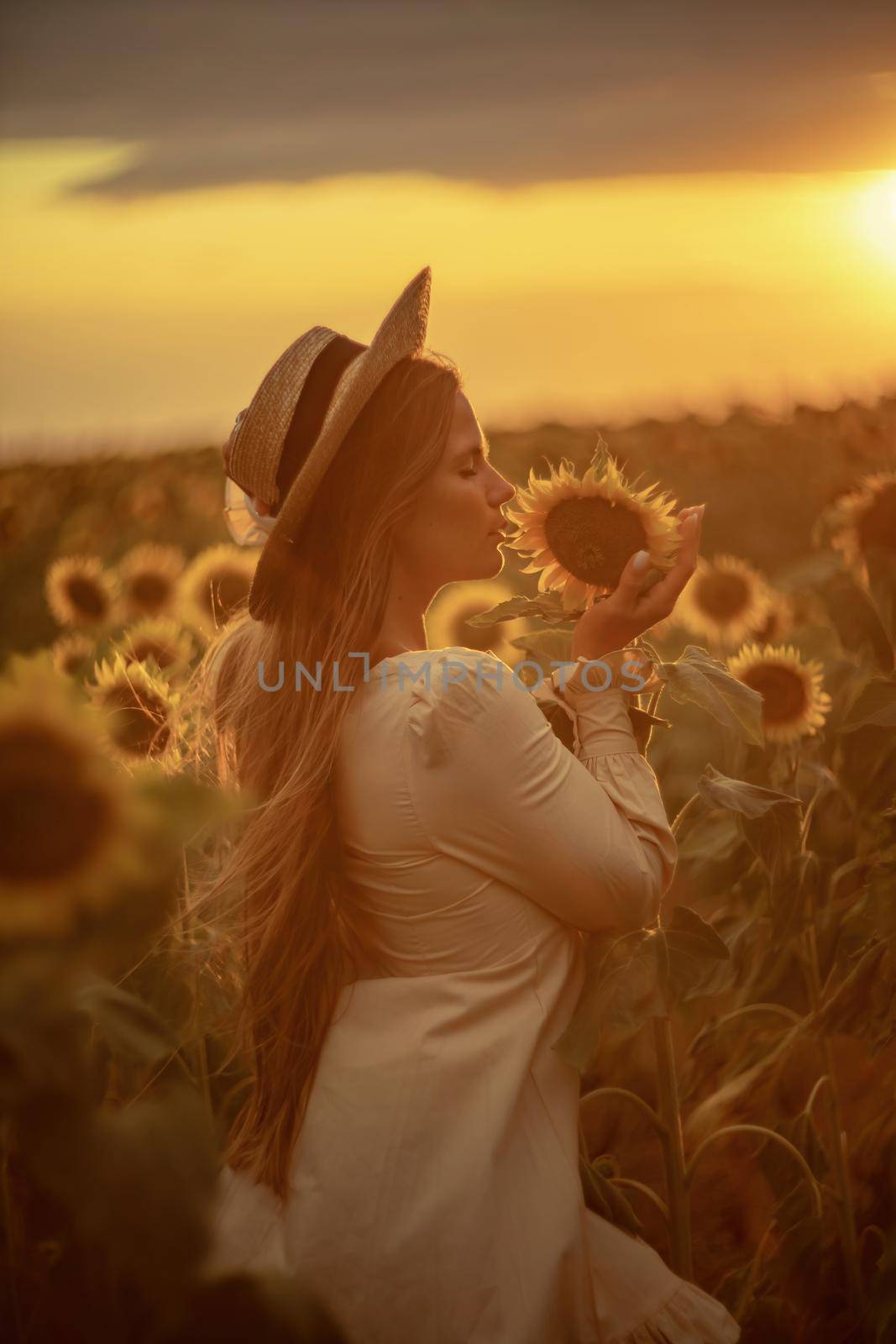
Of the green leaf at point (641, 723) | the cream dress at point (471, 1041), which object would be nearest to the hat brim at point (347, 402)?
the cream dress at point (471, 1041)

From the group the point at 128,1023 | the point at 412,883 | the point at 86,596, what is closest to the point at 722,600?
the point at 412,883

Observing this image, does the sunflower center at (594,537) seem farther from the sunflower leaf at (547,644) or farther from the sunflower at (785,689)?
the sunflower at (785,689)

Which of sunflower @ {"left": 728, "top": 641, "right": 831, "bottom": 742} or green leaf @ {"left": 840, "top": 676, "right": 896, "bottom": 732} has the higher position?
green leaf @ {"left": 840, "top": 676, "right": 896, "bottom": 732}

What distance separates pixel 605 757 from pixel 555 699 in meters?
0.10

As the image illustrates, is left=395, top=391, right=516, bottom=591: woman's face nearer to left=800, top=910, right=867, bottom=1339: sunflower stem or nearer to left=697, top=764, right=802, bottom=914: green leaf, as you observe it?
left=697, top=764, right=802, bottom=914: green leaf

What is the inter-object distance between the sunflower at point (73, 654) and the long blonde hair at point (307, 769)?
38.3 inches

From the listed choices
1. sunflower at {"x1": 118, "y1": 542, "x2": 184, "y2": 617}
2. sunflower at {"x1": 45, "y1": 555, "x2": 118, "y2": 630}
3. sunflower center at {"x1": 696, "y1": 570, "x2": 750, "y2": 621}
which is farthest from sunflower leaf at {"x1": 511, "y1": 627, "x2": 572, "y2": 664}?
sunflower at {"x1": 45, "y1": 555, "x2": 118, "y2": 630}

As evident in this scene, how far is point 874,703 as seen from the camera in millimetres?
1533

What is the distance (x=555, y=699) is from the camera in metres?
1.32

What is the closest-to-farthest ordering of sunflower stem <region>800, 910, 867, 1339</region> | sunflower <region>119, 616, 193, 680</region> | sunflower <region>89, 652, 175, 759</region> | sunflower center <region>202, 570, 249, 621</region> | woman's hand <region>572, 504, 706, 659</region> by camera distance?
woman's hand <region>572, 504, 706, 659</region> < sunflower stem <region>800, 910, 867, 1339</region> < sunflower <region>89, 652, 175, 759</region> < sunflower <region>119, 616, 193, 680</region> < sunflower center <region>202, 570, 249, 621</region>

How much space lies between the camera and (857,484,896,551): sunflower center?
1988 mm

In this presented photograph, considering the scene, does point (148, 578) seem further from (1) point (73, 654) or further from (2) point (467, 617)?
(2) point (467, 617)

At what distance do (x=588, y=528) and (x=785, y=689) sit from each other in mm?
738

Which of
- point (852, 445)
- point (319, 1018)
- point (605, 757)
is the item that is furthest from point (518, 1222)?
point (852, 445)
